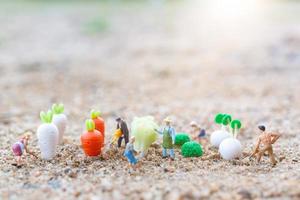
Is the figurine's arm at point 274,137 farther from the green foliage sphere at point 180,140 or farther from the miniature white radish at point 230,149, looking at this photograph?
the green foliage sphere at point 180,140

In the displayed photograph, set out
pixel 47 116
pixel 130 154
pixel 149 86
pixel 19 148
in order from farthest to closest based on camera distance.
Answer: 1. pixel 149 86
2. pixel 47 116
3. pixel 19 148
4. pixel 130 154

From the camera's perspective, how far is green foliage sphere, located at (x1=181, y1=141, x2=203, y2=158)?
384 centimetres

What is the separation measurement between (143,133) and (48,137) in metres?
0.68

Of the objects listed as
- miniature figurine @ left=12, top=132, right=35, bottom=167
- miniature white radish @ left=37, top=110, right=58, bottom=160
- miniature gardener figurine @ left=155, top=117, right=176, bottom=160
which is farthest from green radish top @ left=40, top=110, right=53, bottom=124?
miniature gardener figurine @ left=155, top=117, right=176, bottom=160

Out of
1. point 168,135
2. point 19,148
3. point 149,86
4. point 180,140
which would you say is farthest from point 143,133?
point 149,86

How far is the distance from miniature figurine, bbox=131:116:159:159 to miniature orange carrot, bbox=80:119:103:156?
25cm

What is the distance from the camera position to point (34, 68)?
8508 millimetres

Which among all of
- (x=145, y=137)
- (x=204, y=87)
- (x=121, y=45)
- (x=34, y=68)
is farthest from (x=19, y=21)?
(x=145, y=137)

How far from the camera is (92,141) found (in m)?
3.63

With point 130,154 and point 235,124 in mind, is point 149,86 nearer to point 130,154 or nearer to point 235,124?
point 235,124

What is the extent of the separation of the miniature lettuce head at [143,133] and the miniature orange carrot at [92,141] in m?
0.25

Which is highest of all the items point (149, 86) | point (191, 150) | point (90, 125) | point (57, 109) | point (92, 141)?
point (149, 86)

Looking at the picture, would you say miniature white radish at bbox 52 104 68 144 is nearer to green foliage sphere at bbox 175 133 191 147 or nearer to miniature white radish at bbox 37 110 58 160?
miniature white radish at bbox 37 110 58 160

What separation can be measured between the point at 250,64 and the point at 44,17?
Answer: 22.4ft
